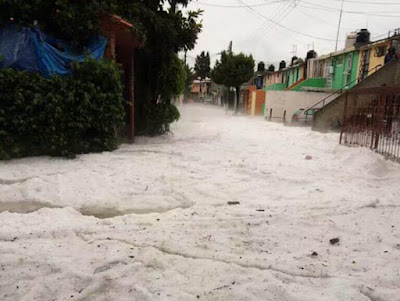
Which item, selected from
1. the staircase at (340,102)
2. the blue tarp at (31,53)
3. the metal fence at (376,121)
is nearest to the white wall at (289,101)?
the staircase at (340,102)

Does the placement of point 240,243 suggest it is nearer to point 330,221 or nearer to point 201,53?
point 330,221

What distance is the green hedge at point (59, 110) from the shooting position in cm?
667

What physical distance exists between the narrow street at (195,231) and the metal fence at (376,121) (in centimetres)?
104

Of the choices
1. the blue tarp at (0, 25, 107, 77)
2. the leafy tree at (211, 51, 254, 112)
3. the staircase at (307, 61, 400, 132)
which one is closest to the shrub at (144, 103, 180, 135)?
the blue tarp at (0, 25, 107, 77)

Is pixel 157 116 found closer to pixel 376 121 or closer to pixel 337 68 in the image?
pixel 376 121

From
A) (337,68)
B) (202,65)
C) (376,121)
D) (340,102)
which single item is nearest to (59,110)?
(376,121)

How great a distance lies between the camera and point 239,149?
9898 millimetres

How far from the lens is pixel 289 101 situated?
76.6ft

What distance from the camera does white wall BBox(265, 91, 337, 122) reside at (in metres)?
23.0

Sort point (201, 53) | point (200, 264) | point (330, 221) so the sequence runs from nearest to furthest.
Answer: point (200, 264) → point (330, 221) → point (201, 53)

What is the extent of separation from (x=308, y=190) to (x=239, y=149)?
440 cm

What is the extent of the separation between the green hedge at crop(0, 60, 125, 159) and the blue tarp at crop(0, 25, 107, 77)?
0.96 feet

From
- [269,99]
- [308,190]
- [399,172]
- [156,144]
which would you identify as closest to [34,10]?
[156,144]

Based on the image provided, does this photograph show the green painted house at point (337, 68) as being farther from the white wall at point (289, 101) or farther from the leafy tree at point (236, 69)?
the leafy tree at point (236, 69)
